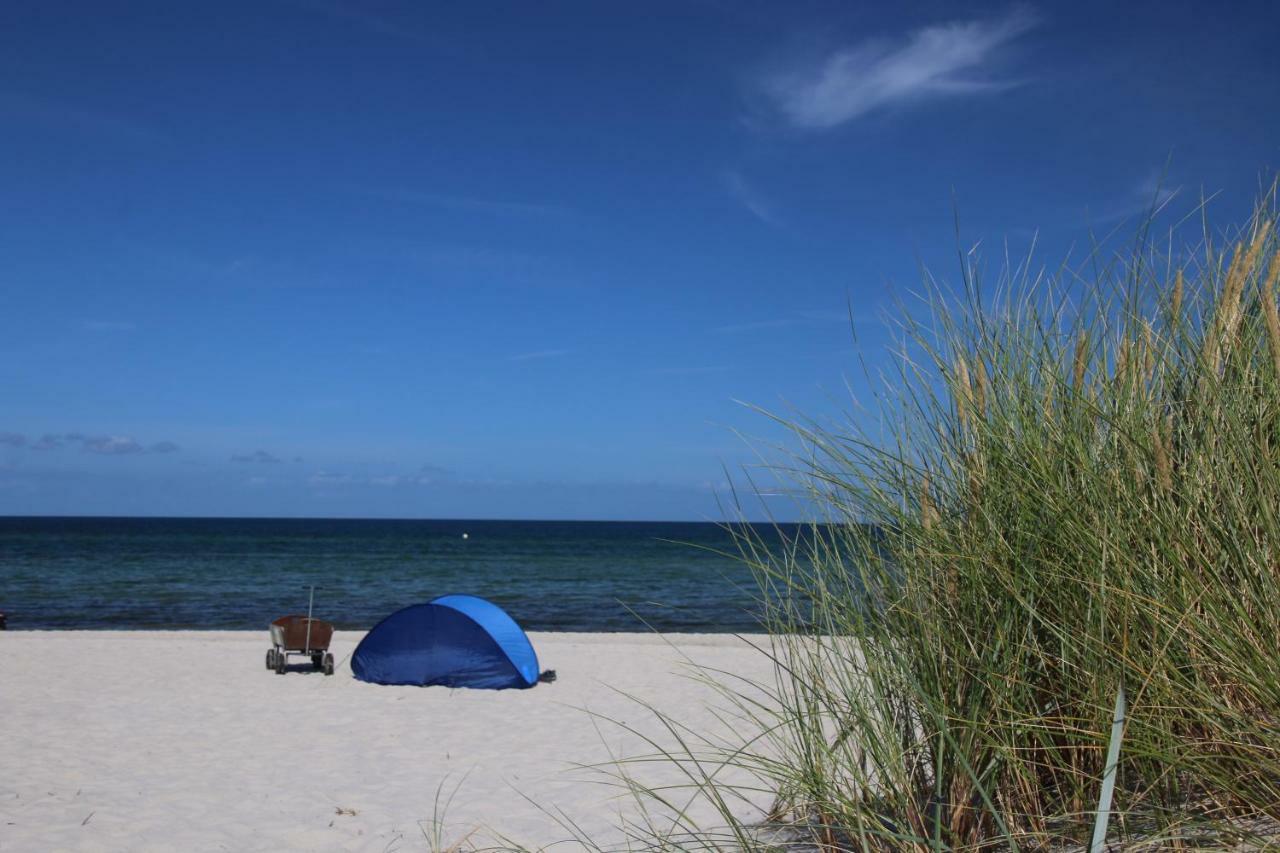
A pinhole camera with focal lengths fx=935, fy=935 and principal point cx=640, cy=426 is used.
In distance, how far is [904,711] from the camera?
2418 millimetres

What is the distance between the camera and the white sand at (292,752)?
5566 millimetres

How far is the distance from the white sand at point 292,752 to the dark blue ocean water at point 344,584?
7.15 ft

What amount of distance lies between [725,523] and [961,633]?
82cm

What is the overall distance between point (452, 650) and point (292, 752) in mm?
3103

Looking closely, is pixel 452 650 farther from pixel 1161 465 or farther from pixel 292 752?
pixel 1161 465

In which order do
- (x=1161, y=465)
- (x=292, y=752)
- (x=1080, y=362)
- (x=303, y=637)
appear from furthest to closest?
(x=303, y=637), (x=292, y=752), (x=1080, y=362), (x=1161, y=465)

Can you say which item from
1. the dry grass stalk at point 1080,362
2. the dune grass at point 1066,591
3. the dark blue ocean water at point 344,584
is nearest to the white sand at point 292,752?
the dune grass at point 1066,591

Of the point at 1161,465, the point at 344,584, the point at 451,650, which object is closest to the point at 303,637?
the point at 451,650

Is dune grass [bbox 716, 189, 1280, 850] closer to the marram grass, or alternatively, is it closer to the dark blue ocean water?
the marram grass

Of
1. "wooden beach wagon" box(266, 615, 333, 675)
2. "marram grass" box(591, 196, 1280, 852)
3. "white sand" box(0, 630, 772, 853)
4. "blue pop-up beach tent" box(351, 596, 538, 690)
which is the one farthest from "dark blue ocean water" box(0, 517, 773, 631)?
"marram grass" box(591, 196, 1280, 852)

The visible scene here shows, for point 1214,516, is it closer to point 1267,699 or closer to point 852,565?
point 1267,699

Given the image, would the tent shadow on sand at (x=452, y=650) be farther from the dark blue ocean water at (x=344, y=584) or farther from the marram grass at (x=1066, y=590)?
the marram grass at (x=1066, y=590)

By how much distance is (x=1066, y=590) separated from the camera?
81.8 inches

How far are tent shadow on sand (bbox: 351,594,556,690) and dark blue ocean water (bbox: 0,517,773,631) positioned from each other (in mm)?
1721
